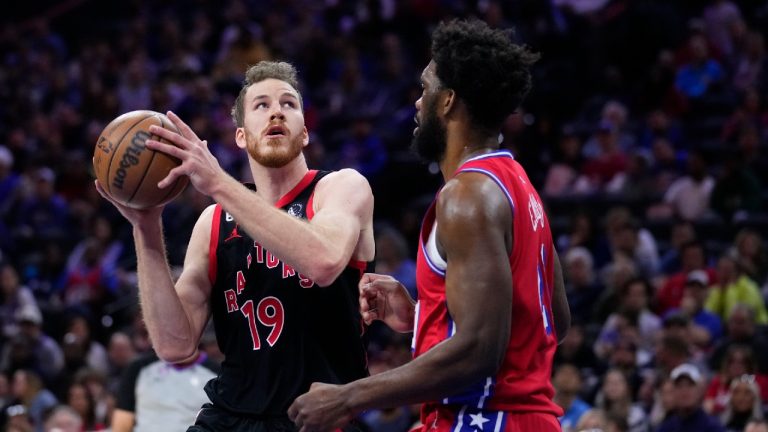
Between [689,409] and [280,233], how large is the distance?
537 centimetres

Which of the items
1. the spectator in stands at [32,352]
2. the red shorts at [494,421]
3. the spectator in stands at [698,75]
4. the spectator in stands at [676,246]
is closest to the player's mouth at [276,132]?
the red shorts at [494,421]

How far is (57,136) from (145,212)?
12476 millimetres

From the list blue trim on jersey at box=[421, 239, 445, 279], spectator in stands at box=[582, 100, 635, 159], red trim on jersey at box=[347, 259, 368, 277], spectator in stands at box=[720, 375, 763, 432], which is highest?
blue trim on jersey at box=[421, 239, 445, 279]

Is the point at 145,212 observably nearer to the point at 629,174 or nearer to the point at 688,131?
the point at 629,174

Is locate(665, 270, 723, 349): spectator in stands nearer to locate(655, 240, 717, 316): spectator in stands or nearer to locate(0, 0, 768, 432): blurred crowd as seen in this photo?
locate(0, 0, 768, 432): blurred crowd

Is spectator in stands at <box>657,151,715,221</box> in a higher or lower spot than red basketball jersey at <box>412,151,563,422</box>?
lower

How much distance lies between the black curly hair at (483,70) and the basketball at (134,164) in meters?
1.09

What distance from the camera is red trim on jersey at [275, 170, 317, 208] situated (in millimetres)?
4949

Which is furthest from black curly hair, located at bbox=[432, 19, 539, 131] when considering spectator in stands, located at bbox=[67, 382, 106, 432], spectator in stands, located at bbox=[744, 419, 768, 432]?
spectator in stands, located at bbox=[67, 382, 106, 432]

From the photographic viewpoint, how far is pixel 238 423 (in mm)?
4727

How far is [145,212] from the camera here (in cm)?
468

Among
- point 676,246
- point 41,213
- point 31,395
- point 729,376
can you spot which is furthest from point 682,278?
point 41,213

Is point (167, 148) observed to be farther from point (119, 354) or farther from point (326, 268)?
point (119, 354)

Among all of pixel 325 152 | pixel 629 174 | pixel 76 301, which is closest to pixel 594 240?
pixel 629 174
